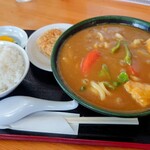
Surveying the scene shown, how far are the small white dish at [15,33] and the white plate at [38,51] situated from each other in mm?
73

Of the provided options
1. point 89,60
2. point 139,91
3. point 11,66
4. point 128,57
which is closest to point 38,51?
point 11,66

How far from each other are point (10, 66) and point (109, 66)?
0.54 metres

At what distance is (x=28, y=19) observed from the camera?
1792 millimetres

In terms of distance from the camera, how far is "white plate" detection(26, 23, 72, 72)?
139cm

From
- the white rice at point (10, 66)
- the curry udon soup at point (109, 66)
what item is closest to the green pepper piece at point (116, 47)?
the curry udon soup at point (109, 66)

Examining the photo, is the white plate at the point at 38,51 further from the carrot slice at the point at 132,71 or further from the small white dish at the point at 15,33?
the carrot slice at the point at 132,71

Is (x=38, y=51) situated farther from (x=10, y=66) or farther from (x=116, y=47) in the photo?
(x=116, y=47)

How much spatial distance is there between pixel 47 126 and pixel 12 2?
1.24 m

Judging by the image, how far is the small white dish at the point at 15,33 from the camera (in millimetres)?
1595

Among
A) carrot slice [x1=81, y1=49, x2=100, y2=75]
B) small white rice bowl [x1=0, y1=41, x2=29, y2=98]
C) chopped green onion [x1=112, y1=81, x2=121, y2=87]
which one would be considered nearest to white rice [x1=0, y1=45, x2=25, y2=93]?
small white rice bowl [x1=0, y1=41, x2=29, y2=98]

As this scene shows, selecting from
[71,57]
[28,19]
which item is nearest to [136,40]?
[71,57]

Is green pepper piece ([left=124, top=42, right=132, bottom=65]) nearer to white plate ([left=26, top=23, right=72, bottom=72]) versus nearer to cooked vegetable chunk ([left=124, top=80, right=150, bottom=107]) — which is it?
cooked vegetable chunk ([left=124, top=80, right=150, bottom=107])

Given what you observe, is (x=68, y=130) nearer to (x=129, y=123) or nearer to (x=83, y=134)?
(x=83, y=134)

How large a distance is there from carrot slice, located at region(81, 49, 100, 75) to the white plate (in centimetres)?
23
